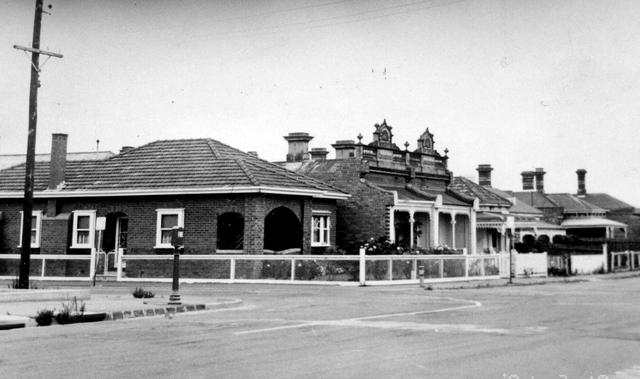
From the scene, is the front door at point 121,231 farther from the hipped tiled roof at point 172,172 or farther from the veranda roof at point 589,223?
the veranda roof at point 589,223

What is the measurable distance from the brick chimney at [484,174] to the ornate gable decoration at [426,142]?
22850 mm

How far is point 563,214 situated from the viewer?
226 ft

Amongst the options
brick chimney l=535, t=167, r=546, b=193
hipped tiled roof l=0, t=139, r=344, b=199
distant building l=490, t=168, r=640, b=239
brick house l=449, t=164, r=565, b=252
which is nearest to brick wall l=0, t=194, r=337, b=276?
hipped tiled roof l=0, t=139, r=344, b=199

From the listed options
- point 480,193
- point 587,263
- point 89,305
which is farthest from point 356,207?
point 89,305

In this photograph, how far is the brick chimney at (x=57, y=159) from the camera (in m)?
33.4

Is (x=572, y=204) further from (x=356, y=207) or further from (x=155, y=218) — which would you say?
(x=155, y=218)

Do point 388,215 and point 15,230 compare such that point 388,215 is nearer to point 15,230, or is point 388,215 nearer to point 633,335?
point 15,230

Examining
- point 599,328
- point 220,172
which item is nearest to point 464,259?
point 220,172

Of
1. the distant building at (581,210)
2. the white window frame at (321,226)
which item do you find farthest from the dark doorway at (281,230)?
the distant building at (581,210)

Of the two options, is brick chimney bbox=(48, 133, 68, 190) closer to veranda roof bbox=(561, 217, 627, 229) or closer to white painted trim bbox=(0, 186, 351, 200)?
white painted trim bbox=(0, 186, 351, 200)

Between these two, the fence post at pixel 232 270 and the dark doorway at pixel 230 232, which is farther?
the dark doorway at pixel 230 232

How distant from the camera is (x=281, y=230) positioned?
111ft

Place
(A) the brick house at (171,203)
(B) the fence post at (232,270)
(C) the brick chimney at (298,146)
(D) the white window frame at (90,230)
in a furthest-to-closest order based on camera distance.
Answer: (C) the brick chimney at (298,146)
(D) the white window frame at (90,230)
(A) the brick house at (171,203)
(B) the fence post at (232,270)

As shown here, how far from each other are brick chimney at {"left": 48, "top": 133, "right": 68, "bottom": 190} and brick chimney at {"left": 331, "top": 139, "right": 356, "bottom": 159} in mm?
13994
